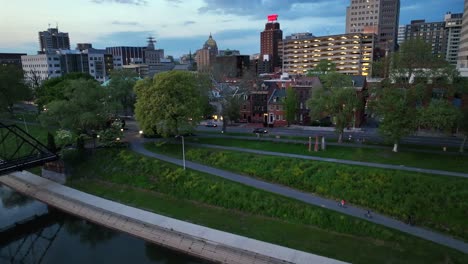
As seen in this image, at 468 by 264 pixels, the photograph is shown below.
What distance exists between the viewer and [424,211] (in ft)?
109

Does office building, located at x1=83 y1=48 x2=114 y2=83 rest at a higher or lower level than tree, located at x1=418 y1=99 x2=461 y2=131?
higher

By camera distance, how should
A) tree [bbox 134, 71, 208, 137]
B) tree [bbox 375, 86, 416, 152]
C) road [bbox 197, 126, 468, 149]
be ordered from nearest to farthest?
tree [bbox 375, 86, 416, 152], tree [bbox 134, 71, 208, 137], road [bbox 197, 126, 468, 149]

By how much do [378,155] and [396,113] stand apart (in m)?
6.45

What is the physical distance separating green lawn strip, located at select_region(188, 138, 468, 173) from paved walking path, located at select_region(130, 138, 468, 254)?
9776 mm

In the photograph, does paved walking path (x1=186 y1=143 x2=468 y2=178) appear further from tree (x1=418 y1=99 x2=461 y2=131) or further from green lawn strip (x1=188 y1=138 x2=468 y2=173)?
tree (x1=418 y1=99 x2=461 y2=131)


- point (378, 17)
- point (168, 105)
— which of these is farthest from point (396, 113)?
point (378, 17)

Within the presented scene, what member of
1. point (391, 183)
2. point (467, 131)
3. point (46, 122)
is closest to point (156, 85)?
point (46, 122)

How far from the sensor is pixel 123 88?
3376 inches

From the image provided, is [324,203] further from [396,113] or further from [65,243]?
[65,243]

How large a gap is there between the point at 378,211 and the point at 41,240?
38084mm

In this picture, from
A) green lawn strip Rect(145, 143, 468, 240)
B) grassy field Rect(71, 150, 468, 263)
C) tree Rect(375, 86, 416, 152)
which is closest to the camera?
grassy field Rect(71, 150, 468, 263)

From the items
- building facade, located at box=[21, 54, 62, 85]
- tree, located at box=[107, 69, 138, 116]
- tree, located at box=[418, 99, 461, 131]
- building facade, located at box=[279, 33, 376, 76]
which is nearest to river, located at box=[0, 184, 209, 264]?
tree, located at box=[418, 99, 461, 131]

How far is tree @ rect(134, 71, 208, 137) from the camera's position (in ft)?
172

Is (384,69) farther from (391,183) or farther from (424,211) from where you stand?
(424,211)
